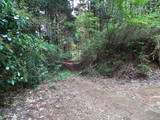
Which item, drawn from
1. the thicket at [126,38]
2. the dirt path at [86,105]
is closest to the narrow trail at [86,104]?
the dirt path at [86,105]

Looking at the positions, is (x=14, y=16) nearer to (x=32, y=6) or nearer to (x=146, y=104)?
(x=146, y=104)

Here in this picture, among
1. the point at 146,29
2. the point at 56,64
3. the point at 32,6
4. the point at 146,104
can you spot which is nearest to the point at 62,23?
the point at 32,6

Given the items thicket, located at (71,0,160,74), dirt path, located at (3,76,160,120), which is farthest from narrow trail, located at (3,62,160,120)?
thicket, located at (71,0,160,74)

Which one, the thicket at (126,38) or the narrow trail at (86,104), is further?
the thicket at (126,38)

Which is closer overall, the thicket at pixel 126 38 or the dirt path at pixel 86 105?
the dirt path at pixel 86 105

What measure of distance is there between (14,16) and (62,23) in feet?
25.9

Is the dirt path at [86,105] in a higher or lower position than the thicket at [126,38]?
lower

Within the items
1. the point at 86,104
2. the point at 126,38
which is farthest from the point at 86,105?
the point at 126,38

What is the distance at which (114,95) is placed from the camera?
3844 millimetres

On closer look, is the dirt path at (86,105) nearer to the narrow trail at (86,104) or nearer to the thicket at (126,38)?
the narrow trail at (86,104)

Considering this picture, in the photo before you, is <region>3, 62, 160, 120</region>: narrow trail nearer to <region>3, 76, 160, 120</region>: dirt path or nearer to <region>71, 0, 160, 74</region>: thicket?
<region>3, 76, 160, 120</region>: dirt path

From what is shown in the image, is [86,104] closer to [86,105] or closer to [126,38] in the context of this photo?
[86,105]

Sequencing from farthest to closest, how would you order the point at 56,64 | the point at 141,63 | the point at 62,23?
the point at 62,23 → the point at 56,64 → the point at 141,63

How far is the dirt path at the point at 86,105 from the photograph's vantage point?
8.73 ft
